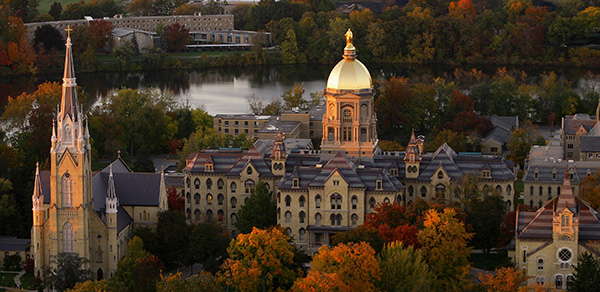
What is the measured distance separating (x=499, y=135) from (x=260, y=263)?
53.1 m

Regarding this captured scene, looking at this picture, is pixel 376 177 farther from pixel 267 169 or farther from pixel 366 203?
pixel 267 169

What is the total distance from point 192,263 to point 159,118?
147 ft

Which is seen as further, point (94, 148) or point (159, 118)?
point (159, 118)

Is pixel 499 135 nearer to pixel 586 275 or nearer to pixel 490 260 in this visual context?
pixel 490 260

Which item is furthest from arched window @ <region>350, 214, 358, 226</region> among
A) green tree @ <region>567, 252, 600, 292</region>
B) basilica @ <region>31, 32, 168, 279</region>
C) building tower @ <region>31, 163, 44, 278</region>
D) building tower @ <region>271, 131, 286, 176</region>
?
building tower @ <region>31, 163, 44, 278</region>

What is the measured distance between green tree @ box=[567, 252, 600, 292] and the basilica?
33172 mm

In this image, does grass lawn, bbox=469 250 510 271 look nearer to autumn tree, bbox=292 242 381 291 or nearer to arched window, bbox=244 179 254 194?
autumn tree, bbox=292 242 381 291

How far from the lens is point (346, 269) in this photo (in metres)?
81.9

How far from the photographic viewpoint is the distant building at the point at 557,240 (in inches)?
3354

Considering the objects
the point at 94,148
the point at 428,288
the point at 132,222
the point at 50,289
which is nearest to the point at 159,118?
the point at 94,148

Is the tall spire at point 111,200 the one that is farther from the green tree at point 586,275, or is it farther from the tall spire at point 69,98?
the green tree at point 586,275

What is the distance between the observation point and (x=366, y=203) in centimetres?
9912

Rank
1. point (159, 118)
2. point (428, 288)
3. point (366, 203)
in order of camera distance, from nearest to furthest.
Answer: point (428, 288) < point (366, 203) < point (159, 118)

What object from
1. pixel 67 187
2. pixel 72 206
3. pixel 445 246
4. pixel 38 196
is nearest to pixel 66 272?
pixel 72 206
